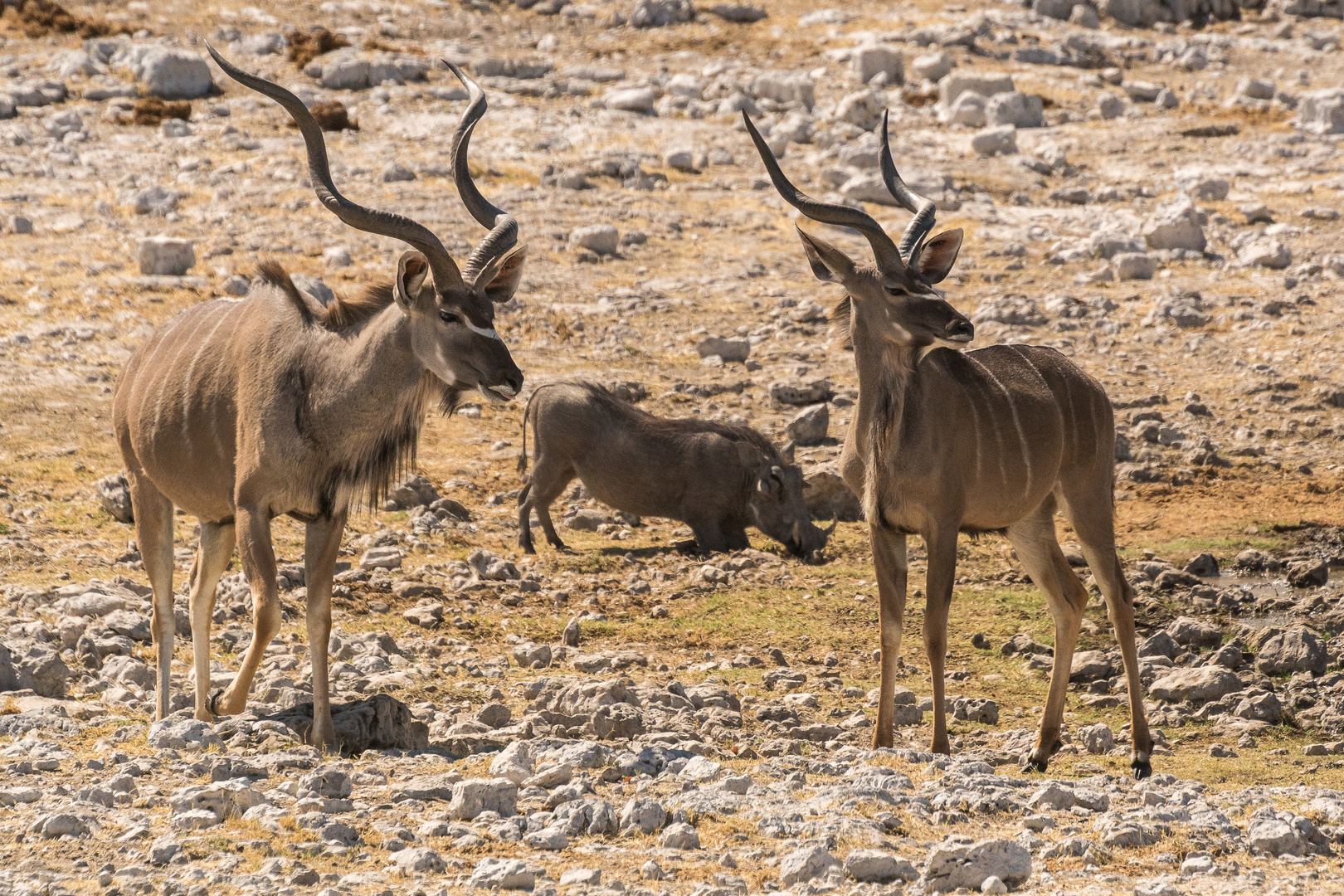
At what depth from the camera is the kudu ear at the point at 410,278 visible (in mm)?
7082

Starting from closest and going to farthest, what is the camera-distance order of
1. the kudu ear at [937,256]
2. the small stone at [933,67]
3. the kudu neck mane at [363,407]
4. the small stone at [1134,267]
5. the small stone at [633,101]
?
the kudu neck mane at [363,407] < the kudu ear at [937,256] < the small stone at [1134,267] < the small stone at [633,101] < the small stone at [933,67]

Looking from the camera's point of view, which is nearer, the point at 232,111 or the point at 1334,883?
the point at 1334,883

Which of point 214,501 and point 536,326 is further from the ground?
point 214,501

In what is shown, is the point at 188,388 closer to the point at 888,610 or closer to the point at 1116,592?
the point at 888,610

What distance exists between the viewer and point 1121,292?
1941cm

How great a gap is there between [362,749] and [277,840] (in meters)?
1.63

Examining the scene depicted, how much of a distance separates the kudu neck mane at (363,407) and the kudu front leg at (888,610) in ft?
7.03

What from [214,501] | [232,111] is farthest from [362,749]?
[232,111]

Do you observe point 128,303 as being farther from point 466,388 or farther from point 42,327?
point 466,388

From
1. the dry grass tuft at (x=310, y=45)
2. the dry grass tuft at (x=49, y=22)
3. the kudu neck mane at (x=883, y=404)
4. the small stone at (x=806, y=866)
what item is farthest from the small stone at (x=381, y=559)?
the dry grass tuft at (x=49, y=22)

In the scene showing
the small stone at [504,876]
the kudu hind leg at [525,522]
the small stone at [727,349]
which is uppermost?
the small stone at [504,876]

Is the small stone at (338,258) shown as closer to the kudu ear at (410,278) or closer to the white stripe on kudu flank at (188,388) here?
the white stripe on kudu flank at (188,388)

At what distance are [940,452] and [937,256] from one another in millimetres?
1103

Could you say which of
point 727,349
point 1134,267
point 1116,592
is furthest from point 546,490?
point 1134,267
